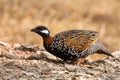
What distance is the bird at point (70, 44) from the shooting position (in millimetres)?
9867

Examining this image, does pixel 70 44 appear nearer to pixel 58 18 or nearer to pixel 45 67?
pixel 45 67

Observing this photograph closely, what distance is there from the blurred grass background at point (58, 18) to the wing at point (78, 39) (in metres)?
3.94

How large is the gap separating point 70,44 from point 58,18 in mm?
10692

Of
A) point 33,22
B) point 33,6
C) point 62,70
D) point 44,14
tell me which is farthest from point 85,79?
point 33,6

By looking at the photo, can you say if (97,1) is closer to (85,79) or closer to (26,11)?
(26,11)

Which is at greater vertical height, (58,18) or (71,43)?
(58,18)

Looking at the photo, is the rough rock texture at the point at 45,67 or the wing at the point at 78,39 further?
the wing at the point at 78,39

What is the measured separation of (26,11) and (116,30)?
3.27m

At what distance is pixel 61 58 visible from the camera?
995 cm

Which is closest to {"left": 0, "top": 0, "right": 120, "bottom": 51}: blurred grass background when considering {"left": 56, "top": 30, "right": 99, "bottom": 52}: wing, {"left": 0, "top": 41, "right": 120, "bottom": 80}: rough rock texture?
{"left": 0, "top": 41, "right": 120, "bottom": 80}: rough rock texture

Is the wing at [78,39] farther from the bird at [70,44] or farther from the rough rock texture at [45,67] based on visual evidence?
the rough rock texture at [45,67]

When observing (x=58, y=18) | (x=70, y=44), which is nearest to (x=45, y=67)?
(x=70, y=44)

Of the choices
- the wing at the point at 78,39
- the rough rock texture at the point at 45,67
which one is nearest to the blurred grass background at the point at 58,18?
the rough rock texture at the point at 45,67

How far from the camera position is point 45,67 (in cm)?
991
